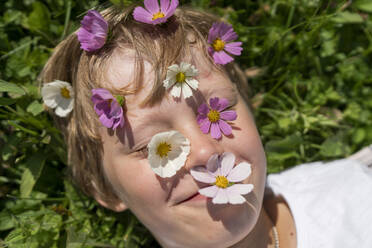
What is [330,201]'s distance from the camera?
130 centimetres

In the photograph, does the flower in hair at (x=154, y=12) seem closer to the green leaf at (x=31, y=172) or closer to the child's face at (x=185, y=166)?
the child's face at (x=185, y=166)

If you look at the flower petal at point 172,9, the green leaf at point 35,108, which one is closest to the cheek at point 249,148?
the flower petal at point 172,9

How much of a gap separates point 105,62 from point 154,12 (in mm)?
209

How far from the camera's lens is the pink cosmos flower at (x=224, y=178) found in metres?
0.94

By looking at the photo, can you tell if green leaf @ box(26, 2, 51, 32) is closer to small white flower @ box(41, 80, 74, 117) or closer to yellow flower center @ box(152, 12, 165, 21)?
small white flower @ box(41, 80, 74, 117)

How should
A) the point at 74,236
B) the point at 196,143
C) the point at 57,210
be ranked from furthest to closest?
the point at 57,210
the point at 74,236
the point at 196,143

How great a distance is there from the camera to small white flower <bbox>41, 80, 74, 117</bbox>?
121cm

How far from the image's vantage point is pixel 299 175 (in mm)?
1438

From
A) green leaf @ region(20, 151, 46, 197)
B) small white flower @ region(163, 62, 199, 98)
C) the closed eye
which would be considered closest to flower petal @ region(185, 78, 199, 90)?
small white flower @ region(163, 62, 199, 98)

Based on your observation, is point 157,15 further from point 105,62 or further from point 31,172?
point 31,172

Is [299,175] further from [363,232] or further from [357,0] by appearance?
[357,0]

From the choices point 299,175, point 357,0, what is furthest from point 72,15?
point 357,0

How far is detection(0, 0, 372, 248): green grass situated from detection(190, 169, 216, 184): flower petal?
55 cm

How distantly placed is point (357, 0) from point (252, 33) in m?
0.49
